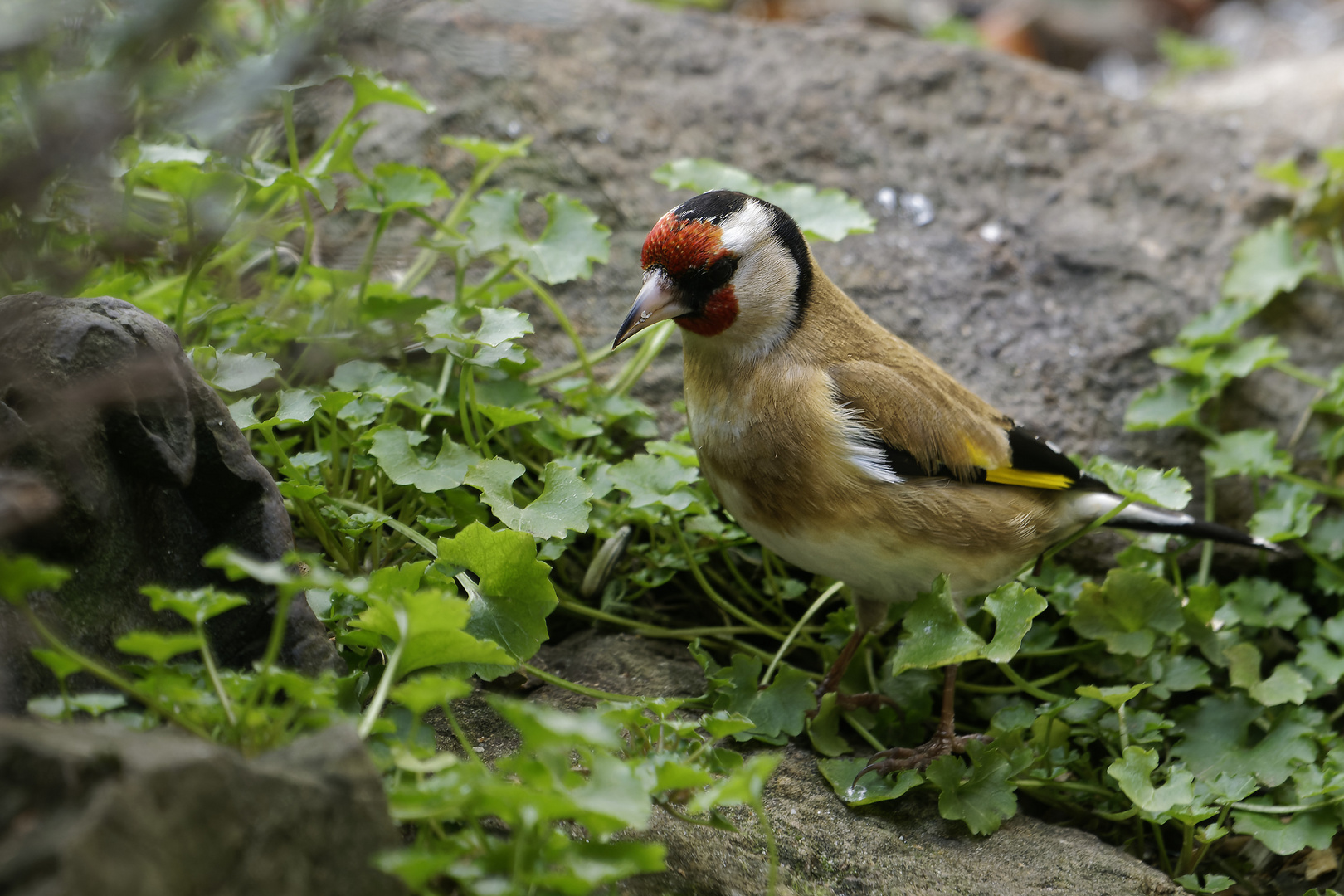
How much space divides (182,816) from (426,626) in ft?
1.73

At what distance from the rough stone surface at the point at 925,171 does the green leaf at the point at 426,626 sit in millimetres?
1911

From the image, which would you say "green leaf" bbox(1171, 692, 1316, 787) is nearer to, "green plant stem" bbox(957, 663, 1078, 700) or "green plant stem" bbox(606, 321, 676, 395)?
"green plant stem" bbox(957, 663, 1078, 700)

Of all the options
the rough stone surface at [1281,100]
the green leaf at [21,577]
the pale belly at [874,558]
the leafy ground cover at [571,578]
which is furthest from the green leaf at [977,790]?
the rough stone surface at [1281,100]

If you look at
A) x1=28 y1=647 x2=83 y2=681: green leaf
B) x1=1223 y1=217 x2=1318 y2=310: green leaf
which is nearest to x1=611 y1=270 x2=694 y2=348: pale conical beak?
x1=28 y1=647 x2=83 y2=681: green leaf

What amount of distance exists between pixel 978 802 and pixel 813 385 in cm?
116

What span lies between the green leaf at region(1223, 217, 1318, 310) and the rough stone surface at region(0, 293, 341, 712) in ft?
12.2

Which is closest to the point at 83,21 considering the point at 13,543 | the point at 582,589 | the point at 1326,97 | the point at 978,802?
the point at 13,543

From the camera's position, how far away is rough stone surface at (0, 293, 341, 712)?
2037mm

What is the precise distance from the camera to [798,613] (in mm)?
3547

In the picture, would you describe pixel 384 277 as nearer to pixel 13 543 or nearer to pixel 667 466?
pixel 667 466

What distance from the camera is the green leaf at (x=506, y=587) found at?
8.11ft

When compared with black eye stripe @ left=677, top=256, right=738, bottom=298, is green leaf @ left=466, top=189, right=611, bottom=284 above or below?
below

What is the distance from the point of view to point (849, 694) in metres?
3.18

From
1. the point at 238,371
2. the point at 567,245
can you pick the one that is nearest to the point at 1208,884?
the point at 567,245
